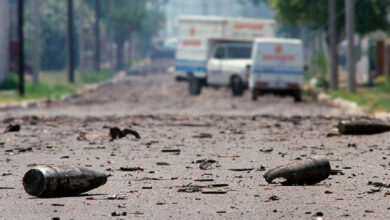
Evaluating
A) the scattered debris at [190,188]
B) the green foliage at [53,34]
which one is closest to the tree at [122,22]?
the green foliage at [53,34]

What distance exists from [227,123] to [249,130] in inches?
98.4

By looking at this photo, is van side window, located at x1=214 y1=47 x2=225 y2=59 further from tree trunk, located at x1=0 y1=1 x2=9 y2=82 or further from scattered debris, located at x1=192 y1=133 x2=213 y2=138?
scattered debris, located at x1=192 y1=133 x2=213 y2=138

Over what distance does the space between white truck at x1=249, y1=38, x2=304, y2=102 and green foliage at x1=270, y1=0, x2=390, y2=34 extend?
38.5 feet

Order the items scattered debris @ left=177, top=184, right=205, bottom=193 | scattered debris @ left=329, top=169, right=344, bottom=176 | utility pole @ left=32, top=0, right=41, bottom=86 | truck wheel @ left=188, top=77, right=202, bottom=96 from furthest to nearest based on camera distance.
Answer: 1. utility pole @ left=32, top=0, right=41, bottom=86
2. truck wheel @ left=188, top=77, right=202, bottom=96
3. scattered debris @ left=329, top=169, right=344, bottom=176
4. scattered debris @ left=177, top=184, right=205, bottom=193

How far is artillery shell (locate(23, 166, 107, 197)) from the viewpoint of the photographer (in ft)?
34.9

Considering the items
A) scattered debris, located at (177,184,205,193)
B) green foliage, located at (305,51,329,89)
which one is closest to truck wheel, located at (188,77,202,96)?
green foliage, located at (305,51,329,89)

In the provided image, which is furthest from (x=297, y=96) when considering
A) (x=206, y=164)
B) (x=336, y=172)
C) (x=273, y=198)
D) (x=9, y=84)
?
(x=273, y=198)

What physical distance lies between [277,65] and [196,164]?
2381cm

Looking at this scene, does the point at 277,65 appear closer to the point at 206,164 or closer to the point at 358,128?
the point at 358,128

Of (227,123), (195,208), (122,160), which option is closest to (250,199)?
(195,208)

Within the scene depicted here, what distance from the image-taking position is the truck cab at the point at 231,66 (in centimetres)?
4253

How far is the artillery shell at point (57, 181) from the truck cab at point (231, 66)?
30770 mm

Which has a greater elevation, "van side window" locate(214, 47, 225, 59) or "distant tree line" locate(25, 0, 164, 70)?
"van side window" locate(214, 47, 225, 59)

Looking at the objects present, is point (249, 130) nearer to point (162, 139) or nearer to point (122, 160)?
point (162, 139)
